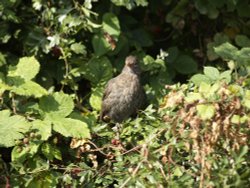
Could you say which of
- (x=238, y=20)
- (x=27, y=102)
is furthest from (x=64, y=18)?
(x=238, y=20)

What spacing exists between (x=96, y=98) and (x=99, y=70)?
21cm

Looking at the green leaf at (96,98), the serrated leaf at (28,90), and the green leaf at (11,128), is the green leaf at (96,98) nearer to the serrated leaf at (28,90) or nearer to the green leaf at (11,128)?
the serrated leaf at (28,90)

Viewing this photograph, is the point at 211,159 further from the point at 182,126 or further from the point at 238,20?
the point at 238,20

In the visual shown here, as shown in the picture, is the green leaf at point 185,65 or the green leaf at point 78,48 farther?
the green leaf at point 185,65

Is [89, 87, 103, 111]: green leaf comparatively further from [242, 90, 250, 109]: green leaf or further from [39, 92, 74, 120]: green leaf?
[242, 90, 250, 109]: green leaf

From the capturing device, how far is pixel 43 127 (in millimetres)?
3959

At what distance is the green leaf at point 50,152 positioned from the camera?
4059mm

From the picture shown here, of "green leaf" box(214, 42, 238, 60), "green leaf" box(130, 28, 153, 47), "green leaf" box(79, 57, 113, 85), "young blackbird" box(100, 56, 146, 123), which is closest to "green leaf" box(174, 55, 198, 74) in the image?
"green leaf" box(130, 28, 153, 47)

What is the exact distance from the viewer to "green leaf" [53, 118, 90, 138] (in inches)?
156

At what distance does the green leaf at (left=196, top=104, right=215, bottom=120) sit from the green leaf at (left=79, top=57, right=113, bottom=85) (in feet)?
6.67

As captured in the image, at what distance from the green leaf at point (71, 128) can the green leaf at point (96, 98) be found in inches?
32.4

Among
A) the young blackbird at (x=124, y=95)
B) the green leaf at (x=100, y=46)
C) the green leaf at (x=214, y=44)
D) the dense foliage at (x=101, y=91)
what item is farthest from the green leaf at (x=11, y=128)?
the green leaf at (x=214, y=44)

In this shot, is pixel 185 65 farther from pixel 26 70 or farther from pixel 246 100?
pixel 246 100

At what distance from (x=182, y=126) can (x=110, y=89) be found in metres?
1.74
